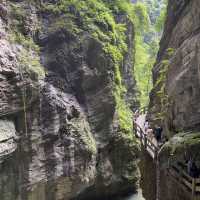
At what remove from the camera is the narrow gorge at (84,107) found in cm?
1531

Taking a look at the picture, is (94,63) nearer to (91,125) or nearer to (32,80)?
(91,125)

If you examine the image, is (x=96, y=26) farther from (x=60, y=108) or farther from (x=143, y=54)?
(x=143, y=54)

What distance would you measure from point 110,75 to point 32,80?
6992 millimetres

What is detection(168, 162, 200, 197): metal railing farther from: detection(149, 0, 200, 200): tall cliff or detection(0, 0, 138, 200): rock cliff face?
detection(0, 0, 138, 200): rock cliff face

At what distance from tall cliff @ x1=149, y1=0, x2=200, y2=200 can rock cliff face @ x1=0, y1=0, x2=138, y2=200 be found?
6.10 metres

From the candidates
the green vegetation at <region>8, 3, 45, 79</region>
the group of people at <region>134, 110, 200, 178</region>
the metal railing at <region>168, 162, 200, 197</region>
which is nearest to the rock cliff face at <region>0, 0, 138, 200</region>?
the green vegetation at <region>8, 3, 45, 79</region>

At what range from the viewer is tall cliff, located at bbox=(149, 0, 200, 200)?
1305cm

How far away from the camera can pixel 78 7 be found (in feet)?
83.6

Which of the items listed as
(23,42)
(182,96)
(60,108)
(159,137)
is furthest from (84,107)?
(182,96)

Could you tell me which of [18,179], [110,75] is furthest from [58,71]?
[18,179]

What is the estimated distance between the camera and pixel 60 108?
2177cm

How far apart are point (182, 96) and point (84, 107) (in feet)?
33.1

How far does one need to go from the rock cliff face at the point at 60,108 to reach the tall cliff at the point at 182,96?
6095 millimetres

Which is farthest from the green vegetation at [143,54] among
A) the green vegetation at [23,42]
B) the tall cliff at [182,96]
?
the tall cliff at [182,96]
